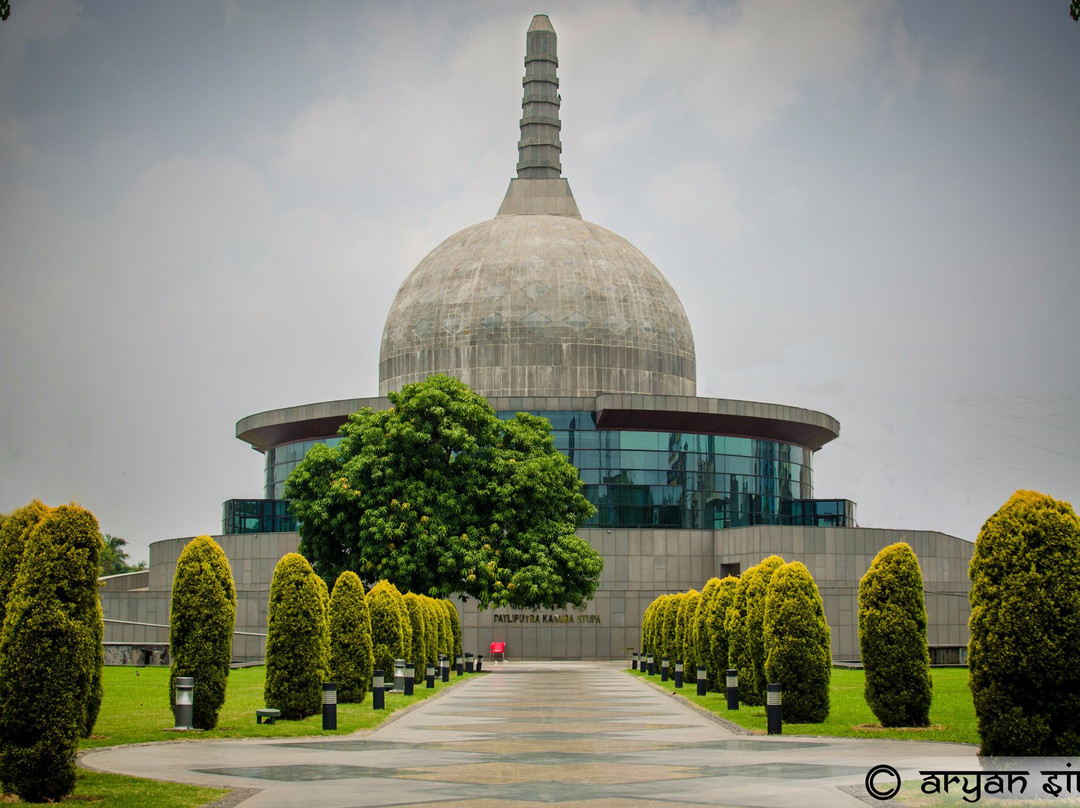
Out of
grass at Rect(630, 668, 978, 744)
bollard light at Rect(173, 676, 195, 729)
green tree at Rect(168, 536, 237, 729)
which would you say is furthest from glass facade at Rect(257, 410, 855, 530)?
bollard light at Rect(173, 676, 195, 729)

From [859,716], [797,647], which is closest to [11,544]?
[797,647]

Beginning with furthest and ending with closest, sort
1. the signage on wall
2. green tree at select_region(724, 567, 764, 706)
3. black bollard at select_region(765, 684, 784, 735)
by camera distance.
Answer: the signage on wall → green tree at select_region(724, 567, 764, 706) → black bollard at select_region(765, 684, 784, 735)

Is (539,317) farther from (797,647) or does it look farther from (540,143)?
(797,647)

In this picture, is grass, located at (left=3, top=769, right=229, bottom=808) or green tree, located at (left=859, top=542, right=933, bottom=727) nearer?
grass, located at (left=3, top=769, right=229, bottom=808)

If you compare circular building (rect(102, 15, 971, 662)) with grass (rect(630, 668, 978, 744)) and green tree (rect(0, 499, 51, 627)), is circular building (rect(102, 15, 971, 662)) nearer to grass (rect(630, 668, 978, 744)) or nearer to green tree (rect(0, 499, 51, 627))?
grass (rect(630, 668, 978, 744))

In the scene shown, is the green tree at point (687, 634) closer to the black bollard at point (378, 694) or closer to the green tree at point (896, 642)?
the black bollard at point (378, 694)

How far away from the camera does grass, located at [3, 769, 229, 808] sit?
14027 mm

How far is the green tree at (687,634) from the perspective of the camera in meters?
37.1

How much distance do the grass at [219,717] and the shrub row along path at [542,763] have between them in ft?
2.57

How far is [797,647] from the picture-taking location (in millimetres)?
24000

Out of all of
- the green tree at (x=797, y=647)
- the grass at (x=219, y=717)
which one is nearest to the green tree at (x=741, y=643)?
the green tree at (x=797, y=647)

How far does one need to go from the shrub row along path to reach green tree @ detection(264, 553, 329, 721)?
1.72 m

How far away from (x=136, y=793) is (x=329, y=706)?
315 inches

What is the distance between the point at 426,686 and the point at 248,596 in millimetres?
27608
